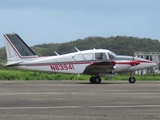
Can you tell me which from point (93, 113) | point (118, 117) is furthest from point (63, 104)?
point (118, 117)

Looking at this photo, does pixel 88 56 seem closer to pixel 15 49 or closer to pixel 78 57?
pixel 78 57

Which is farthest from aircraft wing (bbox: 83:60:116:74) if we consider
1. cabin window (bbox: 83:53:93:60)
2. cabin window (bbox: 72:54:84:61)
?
cabin window (bbox: 72:54:84:61)

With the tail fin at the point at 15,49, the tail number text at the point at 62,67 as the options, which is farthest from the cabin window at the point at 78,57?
the tail fin at the point at 15,49

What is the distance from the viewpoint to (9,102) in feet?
63.2

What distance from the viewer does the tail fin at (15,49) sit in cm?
3698

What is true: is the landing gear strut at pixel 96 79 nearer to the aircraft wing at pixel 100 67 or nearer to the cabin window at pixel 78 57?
the aircraft wing at pixel 100 67

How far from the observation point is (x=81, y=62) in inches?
1433

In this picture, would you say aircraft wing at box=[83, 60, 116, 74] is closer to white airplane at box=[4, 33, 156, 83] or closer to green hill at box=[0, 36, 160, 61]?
white airplane at box=[4, 33, 156, 83]

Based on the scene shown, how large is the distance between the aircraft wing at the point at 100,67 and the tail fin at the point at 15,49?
3.85 m

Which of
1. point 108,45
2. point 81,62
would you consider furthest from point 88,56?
point 108,45

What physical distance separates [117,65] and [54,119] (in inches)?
890

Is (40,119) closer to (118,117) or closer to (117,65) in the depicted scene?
(118,117)

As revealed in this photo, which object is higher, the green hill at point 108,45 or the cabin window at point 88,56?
the green hill at point 108,45

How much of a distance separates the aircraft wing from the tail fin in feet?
12.6
